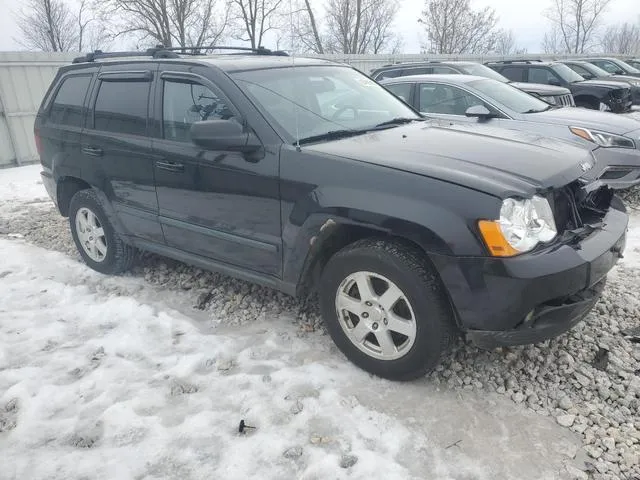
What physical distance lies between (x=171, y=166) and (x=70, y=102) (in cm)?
163

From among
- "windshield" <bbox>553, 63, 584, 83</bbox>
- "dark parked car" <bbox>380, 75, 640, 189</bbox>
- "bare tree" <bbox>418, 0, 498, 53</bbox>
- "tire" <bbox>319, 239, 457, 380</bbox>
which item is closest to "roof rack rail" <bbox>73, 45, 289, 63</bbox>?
"dark parked car" <bbox>380, 75, 640, 189</bbox>

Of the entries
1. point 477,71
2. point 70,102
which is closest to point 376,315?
point 70,102

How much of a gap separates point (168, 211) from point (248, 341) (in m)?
1.14

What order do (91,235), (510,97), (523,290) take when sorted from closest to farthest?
(523,290)
(91,235)
(510,97)

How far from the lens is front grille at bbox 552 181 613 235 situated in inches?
106

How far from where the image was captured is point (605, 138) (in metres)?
5.95

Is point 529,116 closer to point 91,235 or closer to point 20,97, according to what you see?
point 91,235

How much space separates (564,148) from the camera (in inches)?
127

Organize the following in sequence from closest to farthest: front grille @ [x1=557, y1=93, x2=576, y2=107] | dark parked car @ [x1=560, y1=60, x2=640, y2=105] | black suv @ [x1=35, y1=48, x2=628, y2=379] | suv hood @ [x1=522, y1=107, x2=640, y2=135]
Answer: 1. black suv @ [x1=35, y1=48, x2=628, y2=379]
2. suv hood @ [x1=522, y1=107, x2=640, y2=135]
3. front grille @ [x1=557, y1=93, x2=576, y2=107]
4. dark parked car @ [x1=560, y1=60, x2=640, y2=105]

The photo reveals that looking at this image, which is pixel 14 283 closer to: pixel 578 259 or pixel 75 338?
pixel 75 338

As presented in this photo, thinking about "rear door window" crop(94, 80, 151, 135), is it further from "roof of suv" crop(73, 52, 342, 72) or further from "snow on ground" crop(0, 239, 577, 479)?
"snow on ground" crop(0, 239, 577, 479)

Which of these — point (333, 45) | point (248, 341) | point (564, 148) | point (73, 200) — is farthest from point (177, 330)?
point (333, 45)

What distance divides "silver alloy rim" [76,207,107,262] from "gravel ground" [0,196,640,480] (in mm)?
791

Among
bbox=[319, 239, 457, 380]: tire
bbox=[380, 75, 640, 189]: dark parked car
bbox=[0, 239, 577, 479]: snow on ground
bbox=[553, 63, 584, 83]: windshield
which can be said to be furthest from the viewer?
bbox=[553, 63, 584, 83]: windshield
